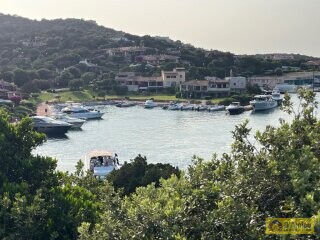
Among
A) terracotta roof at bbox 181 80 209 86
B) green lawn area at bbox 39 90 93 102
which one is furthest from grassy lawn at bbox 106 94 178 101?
green lawn area at bbox 39 90 93 102

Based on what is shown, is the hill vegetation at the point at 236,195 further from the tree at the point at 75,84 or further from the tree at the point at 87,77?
the tree at the point at 87,77

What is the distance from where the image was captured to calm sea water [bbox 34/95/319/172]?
50094mm

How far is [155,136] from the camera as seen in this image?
202ft

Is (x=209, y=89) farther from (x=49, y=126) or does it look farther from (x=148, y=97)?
(x=49, y=126)

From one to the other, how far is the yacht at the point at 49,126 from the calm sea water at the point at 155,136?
1.13m

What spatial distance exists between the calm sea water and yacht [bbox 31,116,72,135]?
3.72 ft

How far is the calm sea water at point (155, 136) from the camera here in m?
50.1

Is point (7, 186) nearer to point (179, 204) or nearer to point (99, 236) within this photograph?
point (99, 236)

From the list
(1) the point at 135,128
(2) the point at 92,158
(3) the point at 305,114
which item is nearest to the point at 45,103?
(1) the point at 135,128

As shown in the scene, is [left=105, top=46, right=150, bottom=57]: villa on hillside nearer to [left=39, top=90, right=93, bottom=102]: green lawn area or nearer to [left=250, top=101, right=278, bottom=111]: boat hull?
[left=39, top=90, right=93, bottom=102]: green lawn area

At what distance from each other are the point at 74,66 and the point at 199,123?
5856cm

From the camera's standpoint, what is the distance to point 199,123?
2817 inches

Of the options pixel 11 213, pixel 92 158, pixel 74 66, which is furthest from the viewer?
pixel 74 66

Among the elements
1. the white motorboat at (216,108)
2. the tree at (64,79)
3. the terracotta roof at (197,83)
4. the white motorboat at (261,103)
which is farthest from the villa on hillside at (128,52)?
the white motorboat at (261,103)
